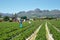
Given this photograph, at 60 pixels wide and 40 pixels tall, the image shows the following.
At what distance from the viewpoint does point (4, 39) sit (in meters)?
18.1
